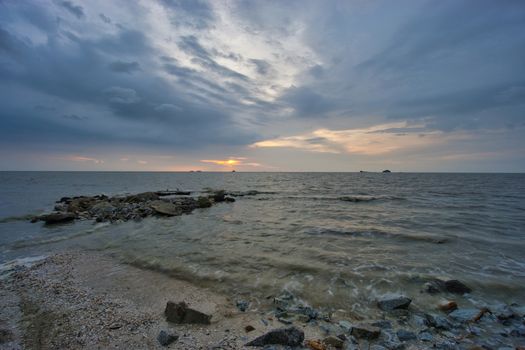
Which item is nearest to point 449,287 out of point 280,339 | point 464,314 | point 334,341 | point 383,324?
point 464,314

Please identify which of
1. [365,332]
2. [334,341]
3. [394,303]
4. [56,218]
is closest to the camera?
[334,341]

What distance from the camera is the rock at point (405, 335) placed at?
4887 mm

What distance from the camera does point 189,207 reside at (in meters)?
→ 25.3

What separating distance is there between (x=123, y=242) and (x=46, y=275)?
4.63 metres

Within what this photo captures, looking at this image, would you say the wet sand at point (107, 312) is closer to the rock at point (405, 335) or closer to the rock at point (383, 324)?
the rock at point (383, 324)

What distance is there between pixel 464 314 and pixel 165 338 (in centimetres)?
673

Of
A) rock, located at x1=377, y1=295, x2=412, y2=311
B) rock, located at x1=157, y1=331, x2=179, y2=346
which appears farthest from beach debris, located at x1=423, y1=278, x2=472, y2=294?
rock, located at x1=157, y1=331, x2=179, y2=346

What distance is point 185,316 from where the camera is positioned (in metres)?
5.47

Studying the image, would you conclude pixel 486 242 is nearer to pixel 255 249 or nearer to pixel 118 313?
pixel 255 249

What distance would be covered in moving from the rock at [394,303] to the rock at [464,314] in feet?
2.98

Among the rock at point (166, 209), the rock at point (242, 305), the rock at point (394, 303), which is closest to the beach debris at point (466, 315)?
the rock at point (394, 303)

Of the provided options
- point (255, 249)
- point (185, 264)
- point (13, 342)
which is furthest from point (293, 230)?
point (13, 342)

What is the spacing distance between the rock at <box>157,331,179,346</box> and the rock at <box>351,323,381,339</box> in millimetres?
3585

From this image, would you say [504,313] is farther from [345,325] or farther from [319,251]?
[319,251]
